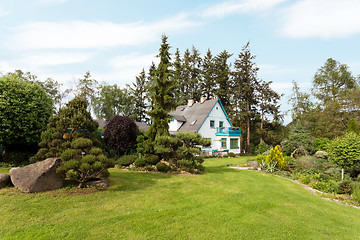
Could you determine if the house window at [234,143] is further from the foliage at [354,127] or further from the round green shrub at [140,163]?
the round green shrub at [140,163]

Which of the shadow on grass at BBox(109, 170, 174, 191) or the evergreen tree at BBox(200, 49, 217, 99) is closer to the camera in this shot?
the shadow on grass at BBox(109, 170, 174, 191)

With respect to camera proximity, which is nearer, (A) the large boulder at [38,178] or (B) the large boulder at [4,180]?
(A) the large boulder at [38,178]

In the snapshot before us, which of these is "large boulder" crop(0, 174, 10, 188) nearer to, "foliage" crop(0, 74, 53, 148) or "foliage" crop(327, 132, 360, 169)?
"foliage" crop(0, 74, 53, 148)

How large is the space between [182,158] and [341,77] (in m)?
34.3

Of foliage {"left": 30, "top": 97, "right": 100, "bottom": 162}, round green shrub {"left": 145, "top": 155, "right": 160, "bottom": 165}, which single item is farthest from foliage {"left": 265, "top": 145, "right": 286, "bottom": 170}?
foliage {"left": 30, "top": 97, "right": 100, "bottom": 162}

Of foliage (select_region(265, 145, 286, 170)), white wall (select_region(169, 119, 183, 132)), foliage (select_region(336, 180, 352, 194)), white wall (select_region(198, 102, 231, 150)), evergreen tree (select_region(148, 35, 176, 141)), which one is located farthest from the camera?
white wall (select_region(169, 119, 183, 132))

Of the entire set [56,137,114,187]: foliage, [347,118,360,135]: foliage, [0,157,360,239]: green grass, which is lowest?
[0,157,360,239]: green grass

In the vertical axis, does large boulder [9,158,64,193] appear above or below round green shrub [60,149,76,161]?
below

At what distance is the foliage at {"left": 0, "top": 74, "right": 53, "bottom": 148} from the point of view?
9.77 meters

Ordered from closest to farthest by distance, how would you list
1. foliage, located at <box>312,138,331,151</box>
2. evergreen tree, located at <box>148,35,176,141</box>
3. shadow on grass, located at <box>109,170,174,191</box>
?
shadow on grass, located at <box>109,170,174,191</box>
evergreen tree, located at <box>148,35,176,141</box>
foliage, located at <box>312,138,331,151</box>

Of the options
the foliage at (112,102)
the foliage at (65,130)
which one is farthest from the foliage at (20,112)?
the foliage at (112,102)

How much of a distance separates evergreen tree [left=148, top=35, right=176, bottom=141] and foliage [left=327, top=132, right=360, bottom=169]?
10449 millimetres

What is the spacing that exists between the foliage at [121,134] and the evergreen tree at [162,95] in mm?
3347

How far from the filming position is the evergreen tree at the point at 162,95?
1377cm
